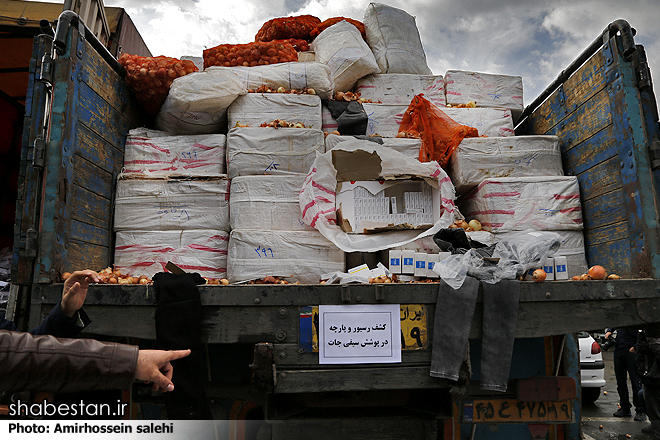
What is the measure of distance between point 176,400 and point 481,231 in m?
2.09

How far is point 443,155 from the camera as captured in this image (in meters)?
3.16

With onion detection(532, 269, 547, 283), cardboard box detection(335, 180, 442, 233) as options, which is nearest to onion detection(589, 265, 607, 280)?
onion detection(532, 269, 547, 283)

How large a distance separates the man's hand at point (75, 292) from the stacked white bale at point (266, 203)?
1.04m

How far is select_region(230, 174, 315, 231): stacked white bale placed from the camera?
270 centimetres

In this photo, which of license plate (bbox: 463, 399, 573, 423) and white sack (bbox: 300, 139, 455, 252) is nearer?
license plate (bbox: 463, 399, 573, 423)

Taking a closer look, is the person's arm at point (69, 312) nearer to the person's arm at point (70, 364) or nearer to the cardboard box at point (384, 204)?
the person's arm at point (70, 364)

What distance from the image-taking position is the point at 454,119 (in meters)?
3.54

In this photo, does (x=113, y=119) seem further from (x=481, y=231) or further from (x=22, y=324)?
(x=481, y=231)

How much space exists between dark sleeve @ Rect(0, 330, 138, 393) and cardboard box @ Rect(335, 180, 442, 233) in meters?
1.67

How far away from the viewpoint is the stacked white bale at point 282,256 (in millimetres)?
2547

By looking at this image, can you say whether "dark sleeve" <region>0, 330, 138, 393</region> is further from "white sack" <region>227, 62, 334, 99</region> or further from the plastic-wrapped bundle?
"white sack" <region>227, 62, 334, 99</region>

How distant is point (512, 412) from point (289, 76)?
2.80 meters

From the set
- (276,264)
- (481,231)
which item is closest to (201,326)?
(276,264)

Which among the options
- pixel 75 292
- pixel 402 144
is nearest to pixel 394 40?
pixel 402 144
